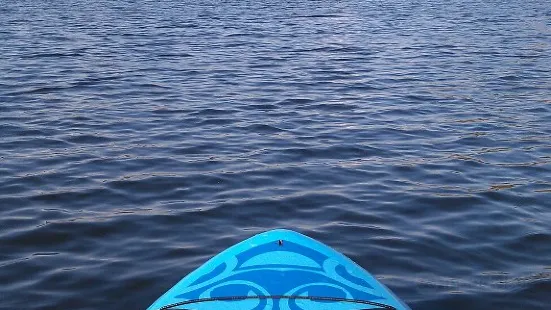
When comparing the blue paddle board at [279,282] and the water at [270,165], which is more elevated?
the blue paddle board at [279,282]

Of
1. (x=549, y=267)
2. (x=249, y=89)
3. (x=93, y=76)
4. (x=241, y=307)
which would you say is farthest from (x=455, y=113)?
(x=241, y=307)

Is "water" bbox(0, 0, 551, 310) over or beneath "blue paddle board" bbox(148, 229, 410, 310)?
beneath

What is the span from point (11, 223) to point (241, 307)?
10.1 feet

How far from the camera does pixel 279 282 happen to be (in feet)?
13.7

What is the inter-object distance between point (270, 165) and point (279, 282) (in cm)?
386

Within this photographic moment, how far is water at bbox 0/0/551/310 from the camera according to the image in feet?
18.2

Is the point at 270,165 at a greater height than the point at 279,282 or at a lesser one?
lesser

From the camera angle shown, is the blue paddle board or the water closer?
the blue paddle board

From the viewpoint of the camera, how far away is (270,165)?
8.00m

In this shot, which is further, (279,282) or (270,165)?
(270,165)

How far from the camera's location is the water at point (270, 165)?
556 centimetres

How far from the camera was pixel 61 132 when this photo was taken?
361 inches

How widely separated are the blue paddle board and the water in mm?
846

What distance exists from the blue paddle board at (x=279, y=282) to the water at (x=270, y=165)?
846mm
